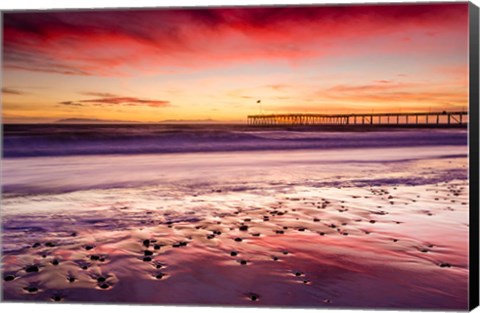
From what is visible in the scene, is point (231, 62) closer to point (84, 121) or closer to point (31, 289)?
point (84, 121)

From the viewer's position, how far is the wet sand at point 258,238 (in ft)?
15.4

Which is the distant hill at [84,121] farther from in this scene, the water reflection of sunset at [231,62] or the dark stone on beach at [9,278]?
the dark stone on beach at [9,278]

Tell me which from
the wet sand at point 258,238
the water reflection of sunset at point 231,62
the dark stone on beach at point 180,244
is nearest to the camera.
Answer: the wet sand at point 258,238

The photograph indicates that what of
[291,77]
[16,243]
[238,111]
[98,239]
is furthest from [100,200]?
[291,77]

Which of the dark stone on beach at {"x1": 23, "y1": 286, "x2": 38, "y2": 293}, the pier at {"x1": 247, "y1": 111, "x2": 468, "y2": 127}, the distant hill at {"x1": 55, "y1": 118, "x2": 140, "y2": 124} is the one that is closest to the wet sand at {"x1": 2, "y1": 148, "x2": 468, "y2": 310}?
the dark stone on beach at {"x1": 23, "y1": 286, "x2": 38, "y2": 293}

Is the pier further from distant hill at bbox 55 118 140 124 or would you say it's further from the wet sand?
distant hill at bbox 55 118 140 124

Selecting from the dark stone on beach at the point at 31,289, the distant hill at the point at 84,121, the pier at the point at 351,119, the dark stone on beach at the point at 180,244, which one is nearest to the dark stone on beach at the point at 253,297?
the dark stone on beach at the point at 180,244

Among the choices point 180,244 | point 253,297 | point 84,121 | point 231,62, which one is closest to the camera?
point 253,297

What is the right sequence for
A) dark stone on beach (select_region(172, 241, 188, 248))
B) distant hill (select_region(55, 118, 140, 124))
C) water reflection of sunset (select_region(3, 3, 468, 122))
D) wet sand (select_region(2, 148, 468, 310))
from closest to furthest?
wet sand (select_region(2, 148, 468, 310))
water reflection of sunset (select_region(3, 3, 468, 122))
dark stone on beach (select_region(172, 241, 188, 248))
distant hill (select_region(55, 118, 140, 124))

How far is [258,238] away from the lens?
Result: 4945 millimetres

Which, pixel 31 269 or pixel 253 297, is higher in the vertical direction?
pixel 31 269

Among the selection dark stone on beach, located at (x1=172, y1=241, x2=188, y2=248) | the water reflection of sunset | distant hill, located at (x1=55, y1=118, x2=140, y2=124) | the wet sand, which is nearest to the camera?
the wet sand

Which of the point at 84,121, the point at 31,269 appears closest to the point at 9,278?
the point at 31,269

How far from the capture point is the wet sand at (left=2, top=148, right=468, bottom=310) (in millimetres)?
4703
